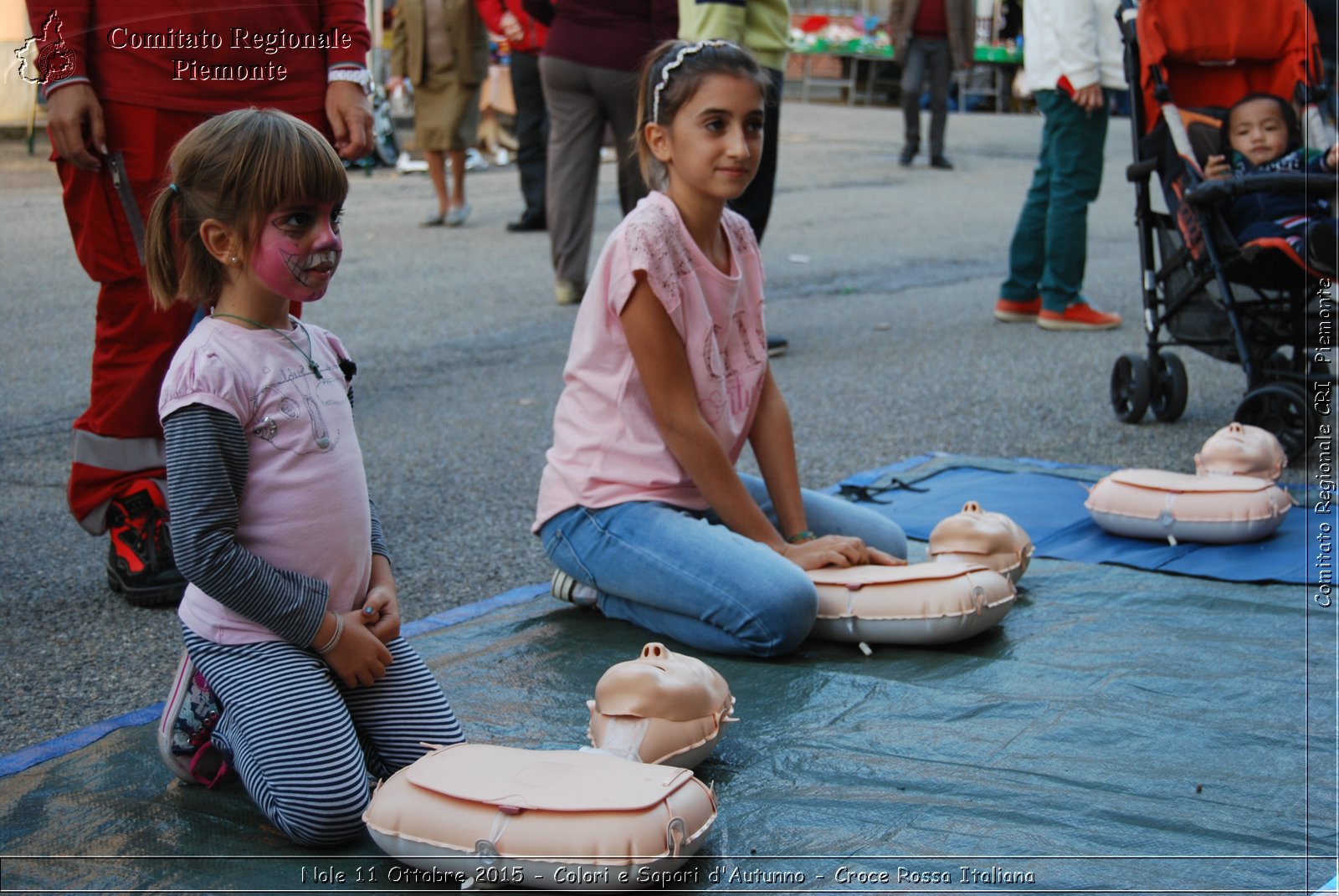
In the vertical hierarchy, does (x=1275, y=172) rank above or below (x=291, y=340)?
above

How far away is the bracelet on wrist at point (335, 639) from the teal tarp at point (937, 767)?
0.44 feet

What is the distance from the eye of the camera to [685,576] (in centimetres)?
280

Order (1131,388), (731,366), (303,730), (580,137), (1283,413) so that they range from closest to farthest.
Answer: (303,730), (731,366), (1283,413), (1131,388), (580,137)

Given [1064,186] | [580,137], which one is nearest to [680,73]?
[1064,186]

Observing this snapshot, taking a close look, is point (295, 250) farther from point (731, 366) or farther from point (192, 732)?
point (731, 366)

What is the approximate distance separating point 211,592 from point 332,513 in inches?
8.8

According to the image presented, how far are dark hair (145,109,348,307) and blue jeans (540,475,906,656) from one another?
102cm

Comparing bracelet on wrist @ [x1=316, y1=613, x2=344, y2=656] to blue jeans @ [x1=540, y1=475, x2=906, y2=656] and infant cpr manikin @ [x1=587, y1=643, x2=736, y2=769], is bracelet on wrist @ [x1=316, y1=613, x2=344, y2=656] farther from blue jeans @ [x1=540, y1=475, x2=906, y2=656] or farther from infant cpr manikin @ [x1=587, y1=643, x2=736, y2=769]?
blue jeans @ [x1=540, y1=475, x2=906, y2=656]

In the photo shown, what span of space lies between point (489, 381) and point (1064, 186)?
8.19 feet

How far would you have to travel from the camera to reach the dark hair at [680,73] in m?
2.95

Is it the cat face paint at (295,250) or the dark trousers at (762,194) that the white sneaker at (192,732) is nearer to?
the cat face paint at (295,250)

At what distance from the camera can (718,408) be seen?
3.04 m

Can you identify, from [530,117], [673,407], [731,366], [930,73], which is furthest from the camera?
[930,73]

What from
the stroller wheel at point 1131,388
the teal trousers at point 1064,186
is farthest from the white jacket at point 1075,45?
the stroller wheel at point 1131,388
